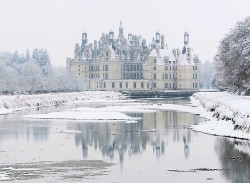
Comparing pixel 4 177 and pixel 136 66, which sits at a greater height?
pixel 136 66

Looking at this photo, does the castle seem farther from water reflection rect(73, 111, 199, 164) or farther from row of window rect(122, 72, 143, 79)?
water reflection rect(73, 111, 199, 164)

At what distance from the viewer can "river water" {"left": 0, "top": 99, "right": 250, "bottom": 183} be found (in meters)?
21.0

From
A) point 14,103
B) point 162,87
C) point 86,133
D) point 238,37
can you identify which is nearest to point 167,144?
point 86,133

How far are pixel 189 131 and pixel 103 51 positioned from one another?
436 ft

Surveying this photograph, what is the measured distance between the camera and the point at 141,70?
172 metres

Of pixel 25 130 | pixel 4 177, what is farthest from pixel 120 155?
pixel 25 130

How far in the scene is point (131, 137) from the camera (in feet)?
109

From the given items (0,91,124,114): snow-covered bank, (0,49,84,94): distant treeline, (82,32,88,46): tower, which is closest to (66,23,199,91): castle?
(82,32,88,46): tower

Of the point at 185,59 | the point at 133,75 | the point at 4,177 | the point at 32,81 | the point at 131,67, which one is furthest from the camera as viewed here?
the point at 131,67

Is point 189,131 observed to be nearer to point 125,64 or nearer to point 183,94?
point 183,94

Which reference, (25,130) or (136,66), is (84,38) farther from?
(25,130)

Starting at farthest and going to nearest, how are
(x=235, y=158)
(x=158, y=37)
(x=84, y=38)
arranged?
(x=84, y=38) → (x=158, y=37) → (x=235, y=158)

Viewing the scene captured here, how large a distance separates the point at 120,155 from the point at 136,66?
A: 146766 millimetres

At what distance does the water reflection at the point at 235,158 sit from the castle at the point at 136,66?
5336 inches
